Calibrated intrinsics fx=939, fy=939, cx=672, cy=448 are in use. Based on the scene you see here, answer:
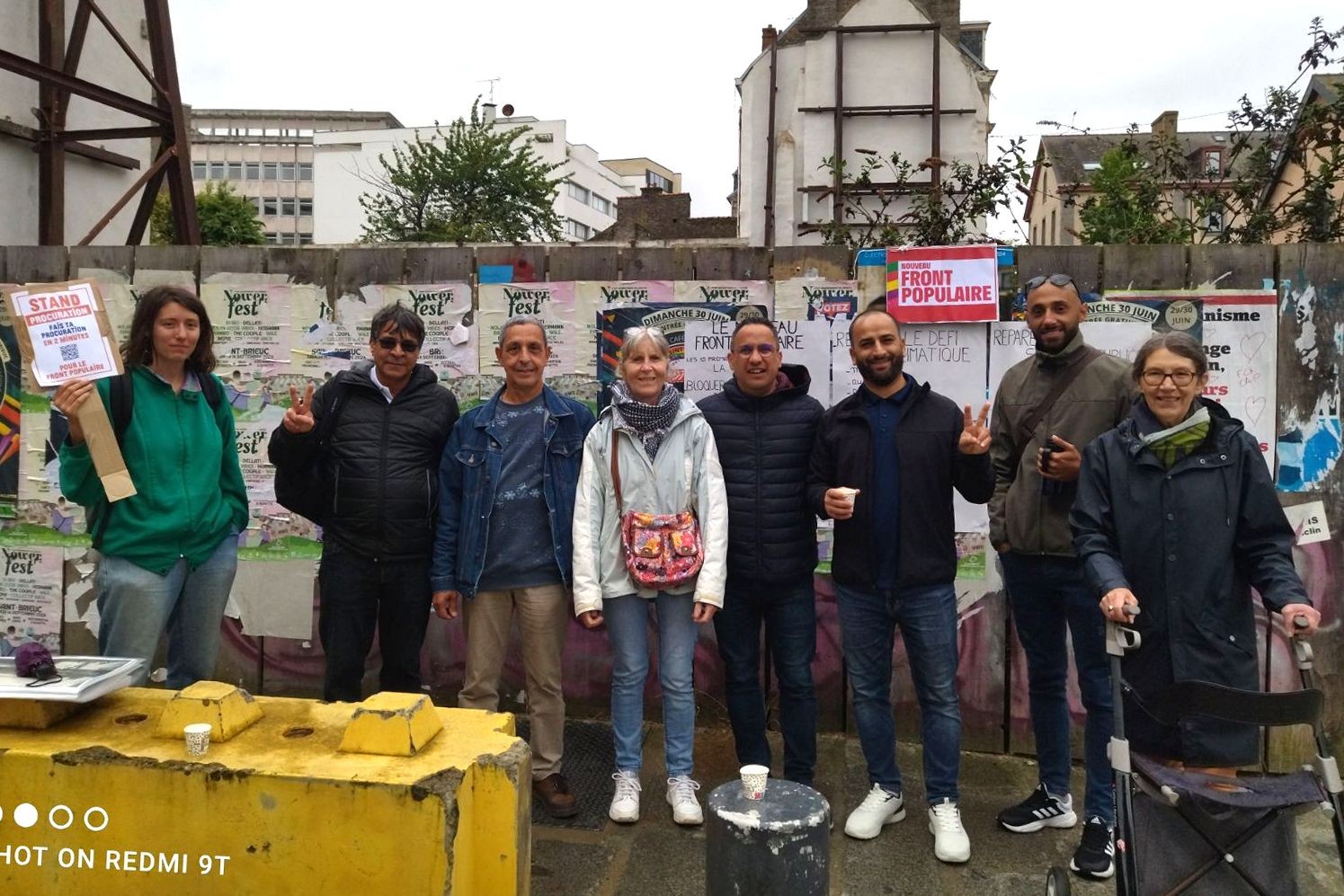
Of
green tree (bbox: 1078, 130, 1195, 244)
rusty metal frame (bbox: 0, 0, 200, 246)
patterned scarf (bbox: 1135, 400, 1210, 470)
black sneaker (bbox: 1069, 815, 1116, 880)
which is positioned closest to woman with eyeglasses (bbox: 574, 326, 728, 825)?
black sneaker (bbox: 1069, 815, 1116, 880)

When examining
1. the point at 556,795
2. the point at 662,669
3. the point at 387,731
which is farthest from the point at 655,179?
the point at 387,731

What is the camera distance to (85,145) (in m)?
8.79

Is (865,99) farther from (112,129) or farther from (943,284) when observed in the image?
(943,284)

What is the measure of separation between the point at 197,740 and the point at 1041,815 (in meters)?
3.26

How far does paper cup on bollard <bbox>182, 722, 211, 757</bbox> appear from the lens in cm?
255

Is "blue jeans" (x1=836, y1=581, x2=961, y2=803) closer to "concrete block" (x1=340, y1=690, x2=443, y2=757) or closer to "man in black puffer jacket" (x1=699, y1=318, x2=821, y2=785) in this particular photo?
"man in black puffer jacket" (x1=699, y1=318, x2=821, y2=785)

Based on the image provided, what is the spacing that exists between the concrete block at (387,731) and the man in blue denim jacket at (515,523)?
1283 mm

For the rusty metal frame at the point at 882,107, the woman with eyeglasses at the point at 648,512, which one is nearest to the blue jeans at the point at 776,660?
the woman with eyeglasses at the point at 648,512

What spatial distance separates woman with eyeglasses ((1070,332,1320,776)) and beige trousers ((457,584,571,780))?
2.14 m

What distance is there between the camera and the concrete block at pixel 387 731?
262cm

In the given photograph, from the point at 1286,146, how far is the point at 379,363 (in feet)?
16.7

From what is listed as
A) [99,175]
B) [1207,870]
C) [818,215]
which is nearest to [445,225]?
[818,215]

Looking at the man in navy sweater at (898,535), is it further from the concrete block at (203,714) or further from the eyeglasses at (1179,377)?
the concrete block at (203,714)

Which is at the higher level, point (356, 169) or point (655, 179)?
point (655, 179)
